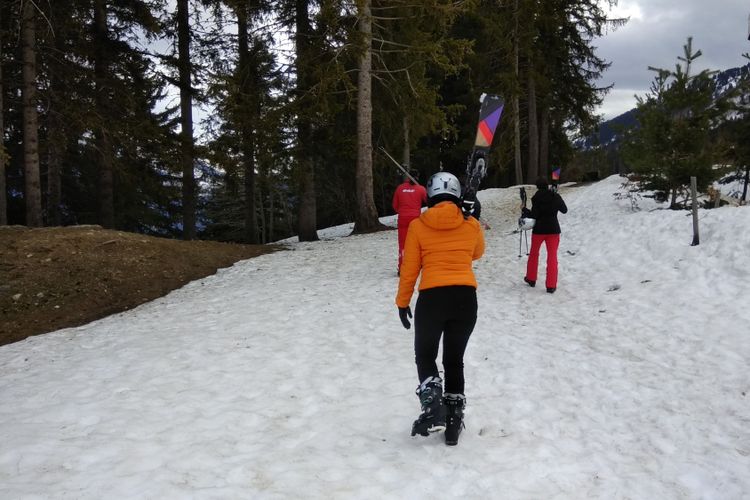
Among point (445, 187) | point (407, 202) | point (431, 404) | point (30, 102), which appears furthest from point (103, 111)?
point (431, 404)

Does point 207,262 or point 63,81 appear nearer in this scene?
point 207,262

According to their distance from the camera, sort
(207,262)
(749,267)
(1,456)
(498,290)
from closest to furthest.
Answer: (1,456)
(749,267)
(498,290)
(207,262)

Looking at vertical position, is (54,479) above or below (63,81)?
below

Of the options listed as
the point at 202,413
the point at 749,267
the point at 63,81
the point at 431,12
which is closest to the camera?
the point at 202,413

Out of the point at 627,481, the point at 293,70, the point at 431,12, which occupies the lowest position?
the point at 627,481

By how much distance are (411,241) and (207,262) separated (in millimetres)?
9627

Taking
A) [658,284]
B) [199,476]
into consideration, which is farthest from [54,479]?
[658,284]

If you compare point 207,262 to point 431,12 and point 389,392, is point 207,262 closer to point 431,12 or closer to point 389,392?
point 389,392

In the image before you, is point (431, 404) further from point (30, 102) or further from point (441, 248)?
point (30, 102)

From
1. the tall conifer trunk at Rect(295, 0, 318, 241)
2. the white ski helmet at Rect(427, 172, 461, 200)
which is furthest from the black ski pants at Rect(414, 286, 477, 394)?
the tall conifer trunk at Rect(295, 0, 318, 241)

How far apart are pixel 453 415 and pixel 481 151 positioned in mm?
2673

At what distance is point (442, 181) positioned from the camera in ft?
13.9

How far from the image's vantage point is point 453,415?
4.19m

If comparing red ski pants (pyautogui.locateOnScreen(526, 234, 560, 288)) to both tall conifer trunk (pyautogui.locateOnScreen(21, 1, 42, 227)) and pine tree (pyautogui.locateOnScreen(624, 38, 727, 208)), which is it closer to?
pine tree (pyautogui.locateOnScreen(624, 38, 727, 208))
